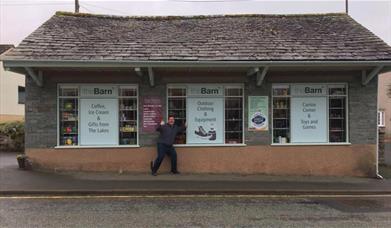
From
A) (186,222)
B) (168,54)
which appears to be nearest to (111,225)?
(186,222)

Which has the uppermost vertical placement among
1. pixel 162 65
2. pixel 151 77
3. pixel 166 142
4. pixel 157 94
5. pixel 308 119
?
pixel 162 65

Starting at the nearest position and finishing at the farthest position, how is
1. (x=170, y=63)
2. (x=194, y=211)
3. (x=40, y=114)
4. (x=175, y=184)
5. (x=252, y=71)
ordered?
(x=194, y=211) < (x=175, y=184) < (x=170, y=63) < (x=252, y=71) < (x=40, y=114)

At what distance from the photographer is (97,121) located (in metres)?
14.0

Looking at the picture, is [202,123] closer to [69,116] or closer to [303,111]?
[303,111]

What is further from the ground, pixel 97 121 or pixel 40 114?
pixel 40 114

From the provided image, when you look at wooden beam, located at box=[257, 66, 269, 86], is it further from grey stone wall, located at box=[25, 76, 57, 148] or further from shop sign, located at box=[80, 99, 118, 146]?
grey stone wall, located at box=[25, 76, 57, 148]

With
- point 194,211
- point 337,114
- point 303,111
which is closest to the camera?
point 194,211

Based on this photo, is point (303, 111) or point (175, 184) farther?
point (303, 111)

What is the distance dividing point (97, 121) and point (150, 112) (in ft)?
4.98

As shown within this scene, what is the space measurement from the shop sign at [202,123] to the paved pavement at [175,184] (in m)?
1.17

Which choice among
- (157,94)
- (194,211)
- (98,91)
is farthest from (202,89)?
(194,211)

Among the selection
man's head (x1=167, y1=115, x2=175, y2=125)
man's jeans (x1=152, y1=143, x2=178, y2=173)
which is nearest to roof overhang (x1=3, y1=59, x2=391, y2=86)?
man's head (x1=167, y1=115, x2=175, y2=125)

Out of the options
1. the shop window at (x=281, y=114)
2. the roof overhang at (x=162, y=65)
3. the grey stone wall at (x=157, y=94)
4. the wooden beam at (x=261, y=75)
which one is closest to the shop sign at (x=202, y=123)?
the grey stone wall at (x=157, y=94)

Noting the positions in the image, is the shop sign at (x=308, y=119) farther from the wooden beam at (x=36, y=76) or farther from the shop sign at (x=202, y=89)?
the wooden beam at (x=36, y=76)
